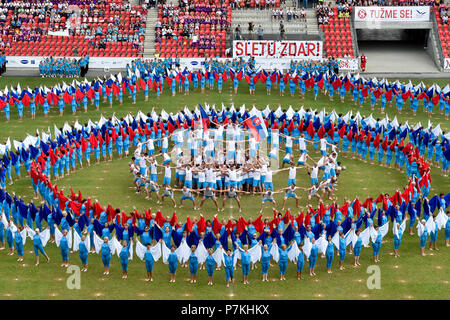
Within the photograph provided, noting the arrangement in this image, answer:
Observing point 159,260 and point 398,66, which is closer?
point 159,260

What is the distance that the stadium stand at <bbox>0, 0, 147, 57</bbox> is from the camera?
5134 cm

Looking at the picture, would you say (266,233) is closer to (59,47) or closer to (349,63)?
(349,63)

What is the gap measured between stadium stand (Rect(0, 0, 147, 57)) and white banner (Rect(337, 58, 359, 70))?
1211cm

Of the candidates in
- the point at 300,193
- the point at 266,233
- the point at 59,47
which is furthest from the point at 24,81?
the point at 266,233

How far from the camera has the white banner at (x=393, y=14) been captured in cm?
5322

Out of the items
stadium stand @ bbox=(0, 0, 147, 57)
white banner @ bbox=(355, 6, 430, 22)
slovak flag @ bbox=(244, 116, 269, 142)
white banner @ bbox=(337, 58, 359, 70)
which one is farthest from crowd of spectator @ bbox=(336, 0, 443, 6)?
slovak flag @ bbox=(244, 116, 269, 142)

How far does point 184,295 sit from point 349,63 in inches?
1152

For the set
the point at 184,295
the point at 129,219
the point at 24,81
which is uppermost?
the point at 24,81

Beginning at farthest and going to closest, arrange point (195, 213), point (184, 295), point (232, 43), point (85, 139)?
point (232, 43)
point (85, 139)
point (195, 213)
point (184, 295)

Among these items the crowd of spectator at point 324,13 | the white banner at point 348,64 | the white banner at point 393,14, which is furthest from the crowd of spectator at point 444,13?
the white banner at point 348,64

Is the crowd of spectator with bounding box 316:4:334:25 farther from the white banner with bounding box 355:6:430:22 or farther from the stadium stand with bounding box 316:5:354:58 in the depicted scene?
the white banner with bounding box 355:6:430:22

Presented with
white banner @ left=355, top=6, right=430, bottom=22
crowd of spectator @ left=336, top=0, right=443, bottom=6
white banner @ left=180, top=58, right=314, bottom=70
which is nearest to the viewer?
white banner @ left=180, top=58, right=314, bottom=70

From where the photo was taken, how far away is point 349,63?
49.8m

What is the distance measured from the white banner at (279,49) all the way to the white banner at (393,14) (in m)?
5.31
